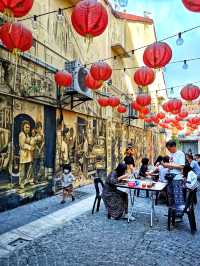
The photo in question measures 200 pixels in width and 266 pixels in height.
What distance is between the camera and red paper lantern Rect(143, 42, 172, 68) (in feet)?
21.4

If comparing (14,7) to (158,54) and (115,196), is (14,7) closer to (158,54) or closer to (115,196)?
(158,54)

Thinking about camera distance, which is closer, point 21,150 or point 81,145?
point 21,150

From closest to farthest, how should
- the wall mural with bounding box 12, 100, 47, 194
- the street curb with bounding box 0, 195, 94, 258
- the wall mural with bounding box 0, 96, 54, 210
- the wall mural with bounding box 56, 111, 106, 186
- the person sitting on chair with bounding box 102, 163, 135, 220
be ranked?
the street curb with bounding box 0, 195, 94, 258 → the person sitting on chair with bounding box 102, 163, 135, 220 → the wall mural with bounding box 0, 96, 54, 210 → the wall mural with bounding box 12, 100, 47, 194 → the wall mural with bounding box 56, 111, 106, 186

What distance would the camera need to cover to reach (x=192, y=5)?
3.95m

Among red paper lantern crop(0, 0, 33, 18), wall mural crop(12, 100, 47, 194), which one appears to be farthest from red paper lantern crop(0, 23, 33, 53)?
wall mural crop(12, 100, 47, 194)

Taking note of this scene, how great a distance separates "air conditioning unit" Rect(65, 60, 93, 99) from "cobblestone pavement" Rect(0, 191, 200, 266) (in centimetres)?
503

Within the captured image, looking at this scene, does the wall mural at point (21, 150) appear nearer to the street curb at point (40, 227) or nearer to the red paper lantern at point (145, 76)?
the street curb at point (40, 227)

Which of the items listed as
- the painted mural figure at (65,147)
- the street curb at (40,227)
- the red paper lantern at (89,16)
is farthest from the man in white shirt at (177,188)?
the painted mural figure at (65,147)

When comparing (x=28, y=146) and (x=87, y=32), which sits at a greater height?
(x=87, y=32)

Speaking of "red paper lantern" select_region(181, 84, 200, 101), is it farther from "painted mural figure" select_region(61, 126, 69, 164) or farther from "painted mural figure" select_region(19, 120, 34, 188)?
"painted mural figure" select_region(19, 120, 34, 188)

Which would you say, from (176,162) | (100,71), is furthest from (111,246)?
(100,71)

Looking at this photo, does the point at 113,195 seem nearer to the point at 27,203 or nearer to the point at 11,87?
the point at 27,203

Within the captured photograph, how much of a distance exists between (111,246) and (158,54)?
4411 millimetres

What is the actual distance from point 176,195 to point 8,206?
14.9 ft
